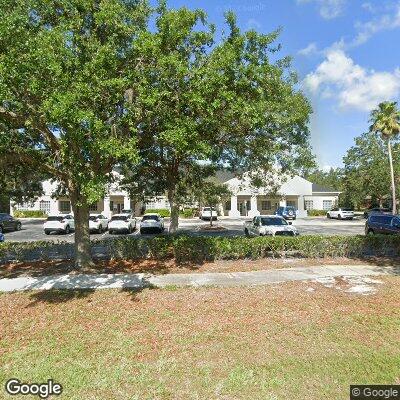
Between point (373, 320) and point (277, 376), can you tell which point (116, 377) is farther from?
point (373, 320)

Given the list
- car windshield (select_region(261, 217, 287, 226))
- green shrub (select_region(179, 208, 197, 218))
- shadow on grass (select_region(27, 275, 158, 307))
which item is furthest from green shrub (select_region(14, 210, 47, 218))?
shadow on grass (select_region(27, 275, 158, 307))

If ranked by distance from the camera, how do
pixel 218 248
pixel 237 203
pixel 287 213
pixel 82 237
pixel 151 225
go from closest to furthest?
pixel 82 237, pixel 218 248, pixel 151 225, pixel 287 213, pixel 237 203

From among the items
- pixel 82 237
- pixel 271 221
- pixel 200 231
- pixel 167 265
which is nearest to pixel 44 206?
pixel 200 231

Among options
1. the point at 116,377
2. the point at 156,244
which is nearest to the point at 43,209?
the point at 156,244

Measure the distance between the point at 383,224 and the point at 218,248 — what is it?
46.1 ft

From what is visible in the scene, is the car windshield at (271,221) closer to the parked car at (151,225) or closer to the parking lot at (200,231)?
the parking lot at (200,231)

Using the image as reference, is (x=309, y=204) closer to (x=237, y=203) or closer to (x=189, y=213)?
(x=237, y=203)

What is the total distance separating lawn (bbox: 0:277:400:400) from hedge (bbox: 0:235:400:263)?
14.0 ft

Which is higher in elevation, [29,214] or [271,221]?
[29,214]

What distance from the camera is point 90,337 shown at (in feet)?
23.2

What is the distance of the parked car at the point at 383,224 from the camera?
22.4m

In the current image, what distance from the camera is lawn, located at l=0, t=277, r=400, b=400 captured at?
540 centimetres

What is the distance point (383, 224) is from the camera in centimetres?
2317

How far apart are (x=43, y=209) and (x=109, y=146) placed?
46.3 meters
